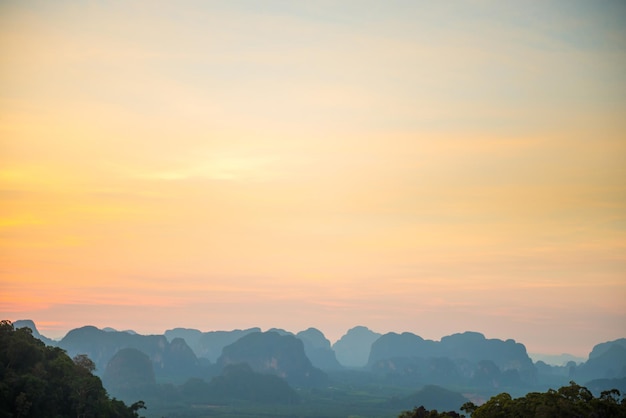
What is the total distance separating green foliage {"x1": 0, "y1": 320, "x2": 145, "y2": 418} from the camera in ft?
174

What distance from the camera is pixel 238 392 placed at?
19512 cm

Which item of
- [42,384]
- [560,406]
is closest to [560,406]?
[560,406]

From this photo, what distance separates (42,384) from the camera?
181 feet

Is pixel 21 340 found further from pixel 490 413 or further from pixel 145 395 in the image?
pixel 145 395

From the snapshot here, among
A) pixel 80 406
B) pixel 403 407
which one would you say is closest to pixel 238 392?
pixel 403 407

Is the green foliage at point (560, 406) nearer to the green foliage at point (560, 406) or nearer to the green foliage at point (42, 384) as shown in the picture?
the green foliage at point (560, 406)

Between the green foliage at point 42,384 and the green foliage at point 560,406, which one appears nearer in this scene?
the green foliage at point 560,406

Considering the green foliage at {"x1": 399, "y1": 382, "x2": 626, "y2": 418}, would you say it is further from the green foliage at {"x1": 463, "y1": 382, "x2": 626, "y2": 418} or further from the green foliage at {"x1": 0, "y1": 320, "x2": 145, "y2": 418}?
the green foliage at {"x1": 0, "y1": 320, "x2": 145, "y2": 418}

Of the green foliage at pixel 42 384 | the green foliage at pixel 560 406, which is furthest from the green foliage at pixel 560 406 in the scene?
the green foliage at pixel 42 384

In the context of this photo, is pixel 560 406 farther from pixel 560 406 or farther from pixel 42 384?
pixel 42 384

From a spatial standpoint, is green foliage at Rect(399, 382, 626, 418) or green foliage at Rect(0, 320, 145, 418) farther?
green foliage at Rect(0, 320, 145, 418)

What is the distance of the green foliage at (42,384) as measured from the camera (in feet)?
174

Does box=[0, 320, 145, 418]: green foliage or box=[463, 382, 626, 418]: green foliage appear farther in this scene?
box=[0, 320, 145, 418]: green foliage

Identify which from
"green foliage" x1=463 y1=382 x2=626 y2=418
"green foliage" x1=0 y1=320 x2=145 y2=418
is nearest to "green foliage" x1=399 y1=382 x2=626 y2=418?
"green foliage" x1=463 y1=382 x2=626 y2=418
